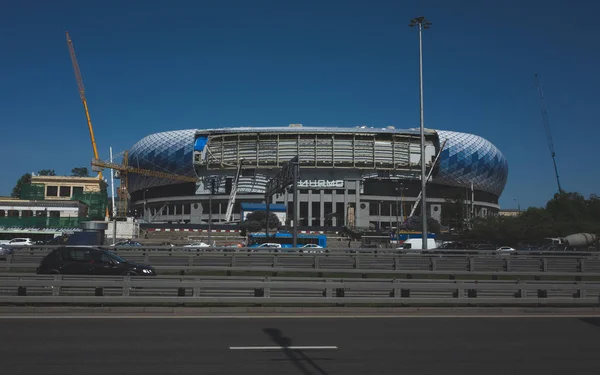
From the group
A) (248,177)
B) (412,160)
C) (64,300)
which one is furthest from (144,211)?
(64,300)

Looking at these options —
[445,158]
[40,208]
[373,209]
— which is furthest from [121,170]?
[445,158]

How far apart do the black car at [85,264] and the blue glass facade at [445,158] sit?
310 feet

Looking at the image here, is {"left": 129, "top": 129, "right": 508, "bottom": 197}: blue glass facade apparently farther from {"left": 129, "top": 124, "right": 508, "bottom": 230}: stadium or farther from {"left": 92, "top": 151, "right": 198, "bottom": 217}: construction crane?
{"left": 92, "top": 151, "right": 198, "bottom": 217}: construction crane

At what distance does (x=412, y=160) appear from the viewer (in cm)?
11069

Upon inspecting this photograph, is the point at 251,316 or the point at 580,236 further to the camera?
the point at 580,236

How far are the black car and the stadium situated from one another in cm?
8339

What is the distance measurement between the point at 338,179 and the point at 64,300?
9694 cm
